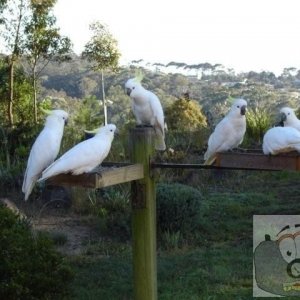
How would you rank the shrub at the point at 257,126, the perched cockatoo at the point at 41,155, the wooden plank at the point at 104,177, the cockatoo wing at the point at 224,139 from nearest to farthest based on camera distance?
the wooden plank at the point at 104,177 < the perched cockatoo at the point at 41,155 < the cockatoo wing at the point at 224,139 < the shrub at the point at 257,126

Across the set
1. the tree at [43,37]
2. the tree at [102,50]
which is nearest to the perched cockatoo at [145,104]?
the tree at [43,37]

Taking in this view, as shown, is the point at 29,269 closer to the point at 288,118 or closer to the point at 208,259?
the point at 288,118

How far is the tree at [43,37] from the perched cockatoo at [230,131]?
893 cm

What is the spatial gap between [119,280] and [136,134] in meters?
2.06

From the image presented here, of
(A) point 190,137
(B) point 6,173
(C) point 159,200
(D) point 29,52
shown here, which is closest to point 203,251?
(C) point 159,200

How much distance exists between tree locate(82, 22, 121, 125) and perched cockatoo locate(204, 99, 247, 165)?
9805 millimetres

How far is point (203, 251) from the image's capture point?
5.09 meters

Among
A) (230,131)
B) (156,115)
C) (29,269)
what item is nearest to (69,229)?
(156,115)

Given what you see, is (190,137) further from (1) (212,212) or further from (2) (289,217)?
Answer: (2) (289,217)

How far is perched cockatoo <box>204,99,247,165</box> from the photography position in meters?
3.25

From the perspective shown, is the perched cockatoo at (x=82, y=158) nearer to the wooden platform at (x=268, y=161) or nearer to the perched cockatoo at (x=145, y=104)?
the wooden platform at (x=268, y=161)

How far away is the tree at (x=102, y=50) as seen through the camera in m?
13.2

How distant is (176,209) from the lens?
5453 millimetres

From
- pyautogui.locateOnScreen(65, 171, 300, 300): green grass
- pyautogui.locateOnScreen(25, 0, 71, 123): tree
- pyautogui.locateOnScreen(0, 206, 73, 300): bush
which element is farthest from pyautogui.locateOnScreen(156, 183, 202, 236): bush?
pyautogui.locateOnScreen(25, 0, 71, 123): tree
